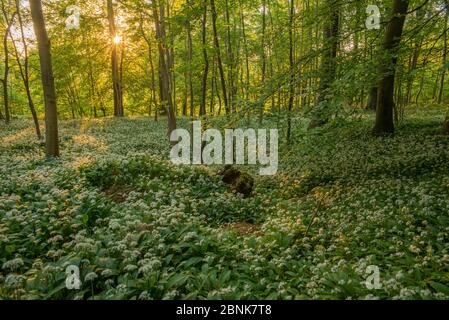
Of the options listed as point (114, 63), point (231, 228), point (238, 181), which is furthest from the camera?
point (114, 63)

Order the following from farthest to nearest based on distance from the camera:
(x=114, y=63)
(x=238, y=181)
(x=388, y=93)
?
(x=114, y=63)
(x=388, y=93)
(x=238, y=181)

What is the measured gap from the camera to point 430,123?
1780 cm

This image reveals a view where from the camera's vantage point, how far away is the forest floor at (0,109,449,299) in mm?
5062

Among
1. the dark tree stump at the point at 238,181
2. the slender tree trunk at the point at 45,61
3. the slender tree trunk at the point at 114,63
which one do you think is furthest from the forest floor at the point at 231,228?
the slender tree trunk at the point at 114,63

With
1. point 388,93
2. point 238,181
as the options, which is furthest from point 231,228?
point 388,93

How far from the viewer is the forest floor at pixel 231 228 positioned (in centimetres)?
506

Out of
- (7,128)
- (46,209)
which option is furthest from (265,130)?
(7,128)

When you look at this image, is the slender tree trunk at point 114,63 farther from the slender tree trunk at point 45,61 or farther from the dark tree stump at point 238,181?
the dark tree stump at point 238,181

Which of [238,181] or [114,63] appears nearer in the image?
[238,181]

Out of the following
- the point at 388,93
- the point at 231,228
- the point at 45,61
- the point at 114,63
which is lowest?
the point at 231,228

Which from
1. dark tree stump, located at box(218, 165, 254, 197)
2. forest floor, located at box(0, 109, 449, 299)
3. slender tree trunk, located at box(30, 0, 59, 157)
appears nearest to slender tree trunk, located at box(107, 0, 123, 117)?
slender tree trunk, located at box(30, 0, 59, 157)

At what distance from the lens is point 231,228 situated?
8680mm

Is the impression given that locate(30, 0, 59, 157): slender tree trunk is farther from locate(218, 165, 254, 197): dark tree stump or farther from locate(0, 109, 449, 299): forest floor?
locate(218, 165, 254, 197): dark tree stump

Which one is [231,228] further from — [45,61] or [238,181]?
[45,61]
